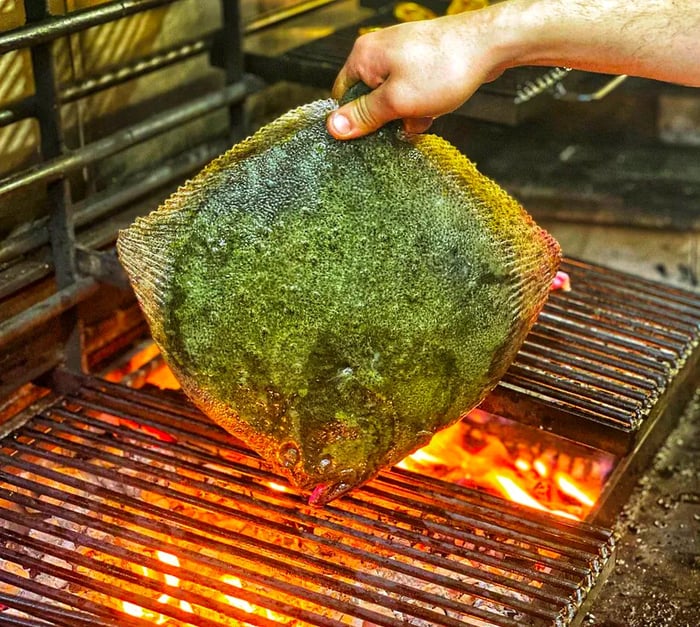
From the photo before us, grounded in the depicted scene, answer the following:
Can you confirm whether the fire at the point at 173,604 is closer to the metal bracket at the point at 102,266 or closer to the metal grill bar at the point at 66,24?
the metal bracket at the point at 102,266

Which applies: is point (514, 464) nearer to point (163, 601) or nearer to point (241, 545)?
point (241, 545)

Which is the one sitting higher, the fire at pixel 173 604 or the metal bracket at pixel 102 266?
the metal bracket at pixel 102 266

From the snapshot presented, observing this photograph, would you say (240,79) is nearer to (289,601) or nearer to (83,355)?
(83,355)

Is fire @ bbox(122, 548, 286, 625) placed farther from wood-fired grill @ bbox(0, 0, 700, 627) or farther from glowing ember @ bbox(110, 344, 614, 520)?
glowing ember @ bbox(110, 344, 614, 520)

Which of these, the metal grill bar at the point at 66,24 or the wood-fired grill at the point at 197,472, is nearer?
the wood-fired grill at the point at 197,472

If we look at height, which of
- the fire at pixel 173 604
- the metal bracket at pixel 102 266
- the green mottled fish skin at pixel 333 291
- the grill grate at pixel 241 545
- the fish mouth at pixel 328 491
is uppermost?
the green mottled fish skin at pixel 333 291

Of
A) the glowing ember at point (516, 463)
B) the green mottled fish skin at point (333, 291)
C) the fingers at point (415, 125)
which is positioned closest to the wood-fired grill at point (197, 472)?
the glowing ember at point (516, 463)

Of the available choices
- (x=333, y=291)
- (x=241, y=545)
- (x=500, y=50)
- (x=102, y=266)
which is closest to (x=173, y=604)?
(x=241, y=545)
